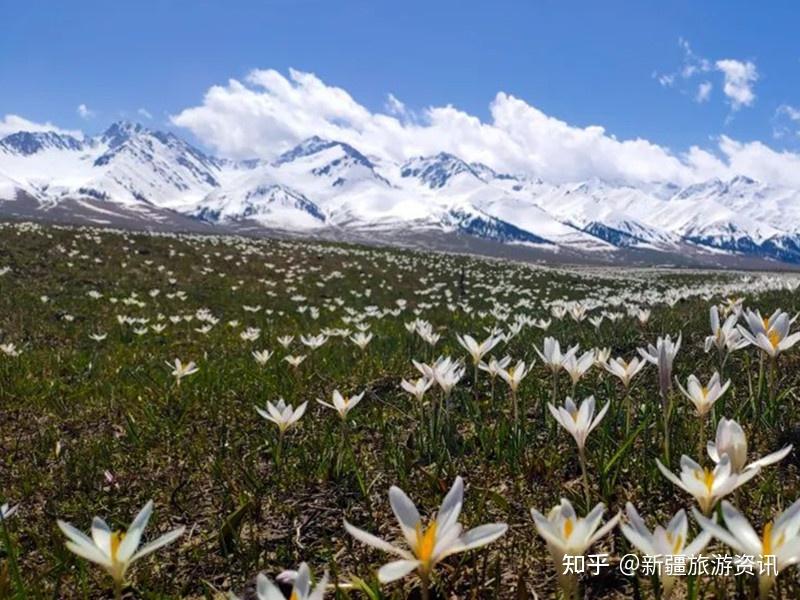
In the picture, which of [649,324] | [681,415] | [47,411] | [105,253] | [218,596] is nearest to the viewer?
[218,596]

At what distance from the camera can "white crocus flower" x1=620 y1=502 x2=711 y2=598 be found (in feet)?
5.27

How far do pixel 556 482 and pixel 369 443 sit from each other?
1576mm

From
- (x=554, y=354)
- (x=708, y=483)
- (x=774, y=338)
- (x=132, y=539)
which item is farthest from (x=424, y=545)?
(x=774, y=338)

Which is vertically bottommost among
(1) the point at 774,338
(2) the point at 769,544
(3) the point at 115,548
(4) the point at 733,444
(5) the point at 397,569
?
(3) the point at 115,548

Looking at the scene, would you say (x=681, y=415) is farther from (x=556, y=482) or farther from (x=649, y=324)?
(x=649, y=324)

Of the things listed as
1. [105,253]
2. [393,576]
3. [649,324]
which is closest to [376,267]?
[105,253]

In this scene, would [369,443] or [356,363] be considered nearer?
[369,443]

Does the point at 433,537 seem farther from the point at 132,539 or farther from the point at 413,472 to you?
the point at 413,472

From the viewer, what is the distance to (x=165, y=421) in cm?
522

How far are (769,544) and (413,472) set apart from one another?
241 centimetres

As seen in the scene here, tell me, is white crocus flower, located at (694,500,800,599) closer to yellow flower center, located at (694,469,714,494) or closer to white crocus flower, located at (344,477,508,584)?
yellow flower center, located at (694,469,714,494)

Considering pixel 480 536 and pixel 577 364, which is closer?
pixel 480 536

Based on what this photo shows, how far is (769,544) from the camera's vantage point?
61.3 inches

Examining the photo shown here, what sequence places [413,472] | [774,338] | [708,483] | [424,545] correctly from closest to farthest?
[424,545]
[708,483]
[774,338]
[413,472]
